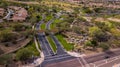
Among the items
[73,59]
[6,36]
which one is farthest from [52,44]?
[6,36]

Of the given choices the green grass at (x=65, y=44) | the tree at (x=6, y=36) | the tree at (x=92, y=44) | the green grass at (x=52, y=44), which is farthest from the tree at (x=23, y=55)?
the tree at (x=92, y=44)

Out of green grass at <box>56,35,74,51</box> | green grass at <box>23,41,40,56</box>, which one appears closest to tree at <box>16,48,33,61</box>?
green grass at <box>23,41,40,56</box>

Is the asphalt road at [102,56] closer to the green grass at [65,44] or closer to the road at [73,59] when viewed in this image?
the road at [73,59]

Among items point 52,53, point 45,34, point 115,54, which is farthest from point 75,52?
point 45,34

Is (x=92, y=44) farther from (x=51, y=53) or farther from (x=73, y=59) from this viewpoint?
(x=51, y=53)

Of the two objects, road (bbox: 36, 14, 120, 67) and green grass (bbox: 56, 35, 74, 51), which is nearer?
road (bbox: 36, 14, 120, 67)

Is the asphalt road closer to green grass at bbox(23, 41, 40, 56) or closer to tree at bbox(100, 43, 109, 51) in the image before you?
tree at bbox(100, 43, 109, 51)

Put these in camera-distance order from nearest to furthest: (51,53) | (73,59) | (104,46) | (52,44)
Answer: (73,59)
(51,53)
(104,46)
(52,44)

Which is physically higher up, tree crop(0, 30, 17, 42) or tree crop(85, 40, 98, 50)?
tree crop(0, 30, 17, 42)

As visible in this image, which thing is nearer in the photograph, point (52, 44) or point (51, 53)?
point (51, 53)

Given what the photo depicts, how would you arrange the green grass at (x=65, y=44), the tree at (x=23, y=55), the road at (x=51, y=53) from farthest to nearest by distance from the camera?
the green grass at (x=65, y=44)
the road at (x=51, y=53)
the tree at (x=23, y=55)

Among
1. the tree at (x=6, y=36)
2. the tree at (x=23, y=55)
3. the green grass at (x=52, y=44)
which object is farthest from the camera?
the green grass at (x=52, y=44)
